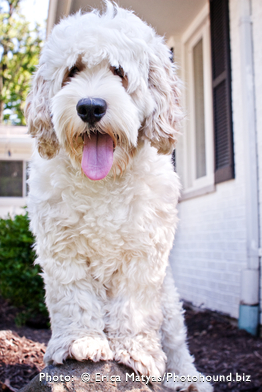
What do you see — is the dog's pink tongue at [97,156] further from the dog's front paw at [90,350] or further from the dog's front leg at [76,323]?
the dog's front paw at [90,350]

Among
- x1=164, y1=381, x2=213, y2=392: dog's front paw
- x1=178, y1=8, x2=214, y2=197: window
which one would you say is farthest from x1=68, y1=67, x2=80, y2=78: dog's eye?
x1=178, y1=8, x2=214, y2=197: window

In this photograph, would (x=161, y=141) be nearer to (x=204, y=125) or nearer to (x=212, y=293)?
(x=212, y=293)

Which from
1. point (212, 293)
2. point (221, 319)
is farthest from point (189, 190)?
point (221, 319)

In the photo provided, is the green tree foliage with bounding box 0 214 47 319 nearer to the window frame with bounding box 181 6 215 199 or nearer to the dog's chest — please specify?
the dog's chest

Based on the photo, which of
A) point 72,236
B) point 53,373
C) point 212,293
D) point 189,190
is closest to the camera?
point 53,373

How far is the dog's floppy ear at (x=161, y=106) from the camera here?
2.53 meters

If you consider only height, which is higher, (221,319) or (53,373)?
(53,373)

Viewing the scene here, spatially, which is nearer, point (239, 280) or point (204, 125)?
point (239, 280)

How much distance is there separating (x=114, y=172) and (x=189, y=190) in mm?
4066

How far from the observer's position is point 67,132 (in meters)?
2.32

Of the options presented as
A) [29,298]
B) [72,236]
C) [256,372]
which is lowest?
[256,372]

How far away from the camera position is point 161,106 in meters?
2.58

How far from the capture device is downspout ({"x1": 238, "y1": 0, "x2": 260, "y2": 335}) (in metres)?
4.38

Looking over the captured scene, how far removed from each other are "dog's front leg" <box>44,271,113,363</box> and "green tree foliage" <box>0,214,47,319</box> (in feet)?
7.56
